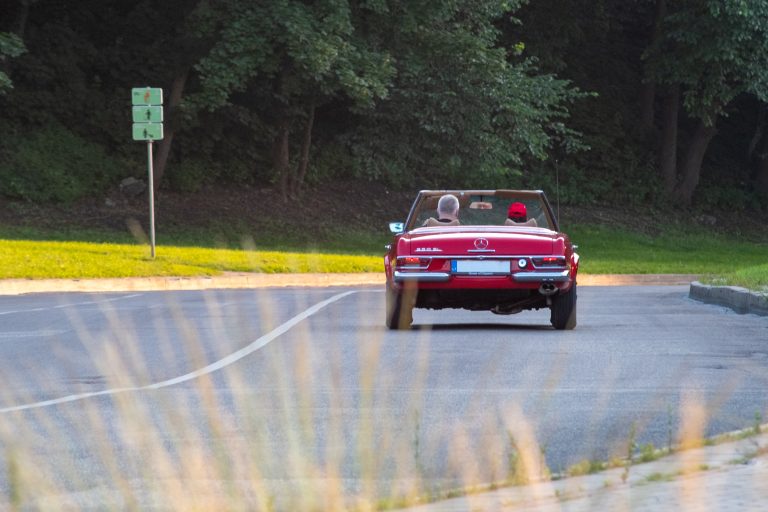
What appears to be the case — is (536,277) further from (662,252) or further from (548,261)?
(662,252)

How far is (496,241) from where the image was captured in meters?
16.8

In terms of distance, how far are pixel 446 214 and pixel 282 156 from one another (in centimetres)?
2677

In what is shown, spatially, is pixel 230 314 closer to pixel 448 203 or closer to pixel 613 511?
pixel 448 203

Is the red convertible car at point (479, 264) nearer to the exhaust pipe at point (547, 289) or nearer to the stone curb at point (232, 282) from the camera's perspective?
the exhaust pipe at point (547, 289)

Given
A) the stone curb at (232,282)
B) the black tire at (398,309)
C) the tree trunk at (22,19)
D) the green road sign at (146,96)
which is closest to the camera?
the black tire at (398,309)

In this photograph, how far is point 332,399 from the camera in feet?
35.9

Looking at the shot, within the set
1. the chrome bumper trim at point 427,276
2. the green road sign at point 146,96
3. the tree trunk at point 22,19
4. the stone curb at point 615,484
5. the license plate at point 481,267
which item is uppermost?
the tree trunk at point 22,19

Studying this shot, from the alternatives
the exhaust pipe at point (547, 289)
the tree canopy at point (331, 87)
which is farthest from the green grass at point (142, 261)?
the exhaust pipe at point (547, 289)

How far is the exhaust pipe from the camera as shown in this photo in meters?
16.9

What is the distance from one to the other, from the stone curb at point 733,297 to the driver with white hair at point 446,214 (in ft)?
13.2

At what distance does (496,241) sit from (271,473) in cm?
920

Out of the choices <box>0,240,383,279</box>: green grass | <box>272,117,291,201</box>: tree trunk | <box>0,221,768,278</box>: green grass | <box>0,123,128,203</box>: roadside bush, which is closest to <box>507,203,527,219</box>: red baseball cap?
<box>0,221,768,278</box>: green grass

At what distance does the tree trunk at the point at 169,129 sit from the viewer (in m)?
42.0

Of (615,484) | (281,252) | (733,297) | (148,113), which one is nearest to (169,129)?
(281,252)
